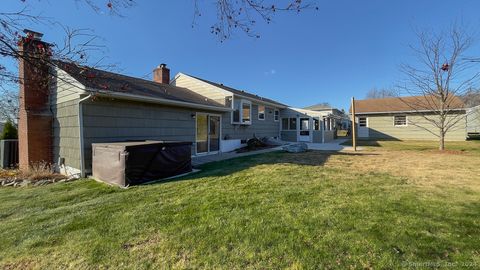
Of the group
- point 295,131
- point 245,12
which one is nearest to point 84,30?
point 245,12

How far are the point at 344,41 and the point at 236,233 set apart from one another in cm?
1681

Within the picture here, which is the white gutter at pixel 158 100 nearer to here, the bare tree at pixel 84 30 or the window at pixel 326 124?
the bare tree at pixel 84 30

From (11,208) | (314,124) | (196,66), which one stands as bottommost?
(11,208)

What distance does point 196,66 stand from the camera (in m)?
18.3

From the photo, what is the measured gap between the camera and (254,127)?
15375 millimetres

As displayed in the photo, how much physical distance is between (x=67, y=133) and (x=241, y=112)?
8.60 metres

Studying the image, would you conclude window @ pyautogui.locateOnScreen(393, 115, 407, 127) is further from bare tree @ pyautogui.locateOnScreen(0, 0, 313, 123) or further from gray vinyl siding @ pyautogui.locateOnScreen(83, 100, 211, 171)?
bare tree @ pyautogui.locateOnScreen(0, 0, 313, 123)

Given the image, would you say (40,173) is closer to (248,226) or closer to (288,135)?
(248,226)

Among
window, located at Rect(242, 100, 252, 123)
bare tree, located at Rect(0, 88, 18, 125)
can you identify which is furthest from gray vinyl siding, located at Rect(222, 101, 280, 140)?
bare tree, located at Rect(0, 88, 18, 125)

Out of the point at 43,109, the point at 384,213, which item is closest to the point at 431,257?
the point at 384,213

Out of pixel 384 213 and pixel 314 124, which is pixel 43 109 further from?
pixel 314 124

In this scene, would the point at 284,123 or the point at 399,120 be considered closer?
the point at 284,123

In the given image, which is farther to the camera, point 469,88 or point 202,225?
point 469,88

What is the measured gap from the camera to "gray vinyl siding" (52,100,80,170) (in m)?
7.07
